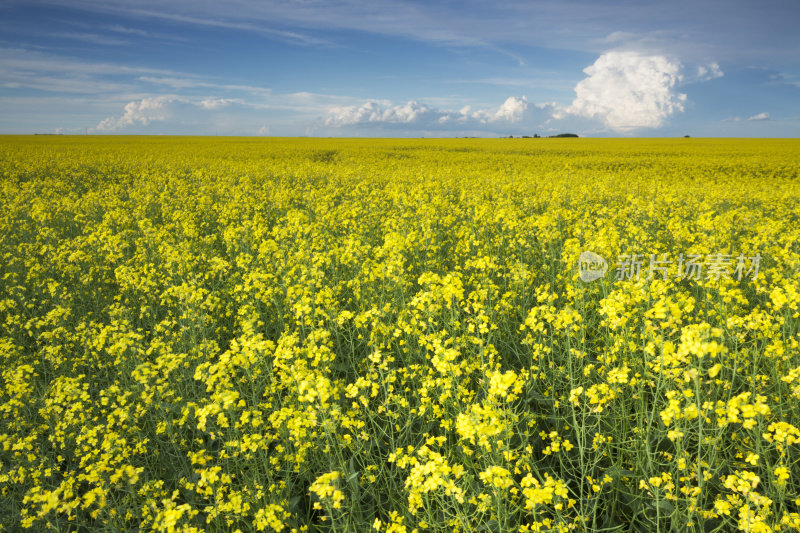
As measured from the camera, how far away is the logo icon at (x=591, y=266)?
5.02m

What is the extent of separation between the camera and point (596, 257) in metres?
5.29

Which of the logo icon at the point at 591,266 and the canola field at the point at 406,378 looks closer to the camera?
the canola field at the point at 406,378

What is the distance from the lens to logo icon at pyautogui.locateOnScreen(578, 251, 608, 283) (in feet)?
16.5

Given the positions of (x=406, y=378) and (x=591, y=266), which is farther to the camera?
(x=591, y=266)

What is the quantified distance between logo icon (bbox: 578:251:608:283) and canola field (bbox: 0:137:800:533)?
0.03 metres

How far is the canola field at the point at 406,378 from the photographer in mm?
2623

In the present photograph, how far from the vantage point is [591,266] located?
17.2ft

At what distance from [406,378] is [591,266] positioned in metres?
2.83

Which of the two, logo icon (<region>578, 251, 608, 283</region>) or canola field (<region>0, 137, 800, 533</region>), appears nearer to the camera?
canola field (<region>0, 137, 800, 533</region>)

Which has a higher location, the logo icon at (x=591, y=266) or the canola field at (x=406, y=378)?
the logo icon at (x=591, y=266)

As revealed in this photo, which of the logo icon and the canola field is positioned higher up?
the logo icon

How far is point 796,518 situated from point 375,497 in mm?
2413

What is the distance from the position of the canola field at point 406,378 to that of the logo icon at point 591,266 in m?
0.03

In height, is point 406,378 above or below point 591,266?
below
